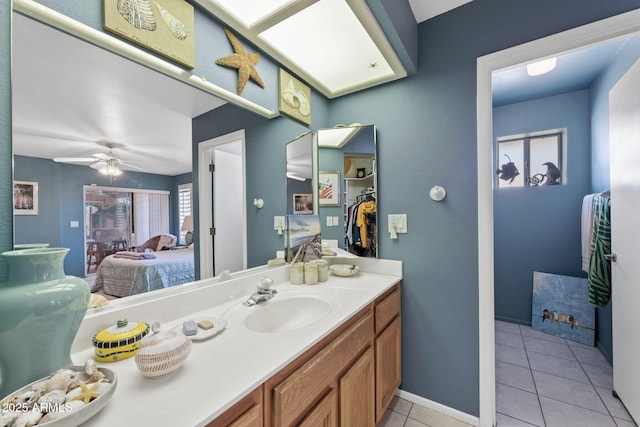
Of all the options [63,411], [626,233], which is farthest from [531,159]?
[63,411]

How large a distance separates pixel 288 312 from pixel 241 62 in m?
1.30

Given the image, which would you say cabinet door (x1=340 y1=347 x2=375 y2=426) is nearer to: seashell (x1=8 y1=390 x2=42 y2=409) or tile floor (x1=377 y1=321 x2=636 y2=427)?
tile floor (x1=377 y1=321 x2=636 y2=427)

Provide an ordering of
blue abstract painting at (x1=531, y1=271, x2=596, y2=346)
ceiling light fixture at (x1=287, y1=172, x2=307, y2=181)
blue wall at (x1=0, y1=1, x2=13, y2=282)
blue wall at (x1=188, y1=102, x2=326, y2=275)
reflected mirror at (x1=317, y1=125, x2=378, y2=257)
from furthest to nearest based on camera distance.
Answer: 1. blue abstract painting at (x1=531, y1=271, x2=596, y2=346)
2. reflected mirror at (x1=317, y1=125, x2=378, y2=257)
3. ceiling light fixture at (x1=287, y1=172, x2=307, y2=181)
4. blue wall at (x1=188, y1=102, x2=326, y2=275)
5. blue wall at (x1=0, y1=1, x2=13, y2=282)

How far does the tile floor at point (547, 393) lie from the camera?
4.99 ft

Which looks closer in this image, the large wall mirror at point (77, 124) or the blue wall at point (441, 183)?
the large wall mirror at point (77, 124)

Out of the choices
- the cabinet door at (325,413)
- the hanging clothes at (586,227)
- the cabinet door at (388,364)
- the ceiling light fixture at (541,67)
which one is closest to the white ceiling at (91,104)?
the cabinet door at (325,413)

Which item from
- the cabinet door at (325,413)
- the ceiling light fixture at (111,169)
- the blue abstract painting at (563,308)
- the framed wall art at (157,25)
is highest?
the framed wall art at (157,25)

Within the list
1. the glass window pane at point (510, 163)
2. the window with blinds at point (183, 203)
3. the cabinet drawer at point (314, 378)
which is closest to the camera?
the cabinet drawer at point (314, 378)

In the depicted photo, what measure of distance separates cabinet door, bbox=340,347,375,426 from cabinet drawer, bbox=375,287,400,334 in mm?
167

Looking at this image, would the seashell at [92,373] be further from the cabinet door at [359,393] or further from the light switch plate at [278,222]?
the light switch plate at [278,222]

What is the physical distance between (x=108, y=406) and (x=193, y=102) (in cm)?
108

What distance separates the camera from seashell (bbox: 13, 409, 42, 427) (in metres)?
0.42

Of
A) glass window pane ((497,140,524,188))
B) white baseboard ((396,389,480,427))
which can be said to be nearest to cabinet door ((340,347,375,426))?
white baseboard ((396,389,480,427))

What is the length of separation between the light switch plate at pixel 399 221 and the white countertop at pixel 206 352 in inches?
20.1
